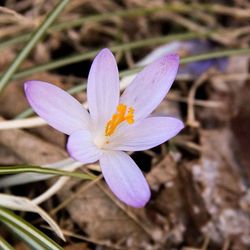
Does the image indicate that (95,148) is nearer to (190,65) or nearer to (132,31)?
(190,65)

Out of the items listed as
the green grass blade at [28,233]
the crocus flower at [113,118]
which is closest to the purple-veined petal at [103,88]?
the crocus flower at [113,118]

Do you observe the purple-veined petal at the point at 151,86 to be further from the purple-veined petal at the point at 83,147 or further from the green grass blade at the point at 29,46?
the green grass blade at the point at 29,46

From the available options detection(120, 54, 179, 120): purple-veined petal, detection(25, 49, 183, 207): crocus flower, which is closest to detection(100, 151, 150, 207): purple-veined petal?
detection(25, 49, 183, 207): crocus flower

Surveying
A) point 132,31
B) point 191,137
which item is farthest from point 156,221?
point 132,31

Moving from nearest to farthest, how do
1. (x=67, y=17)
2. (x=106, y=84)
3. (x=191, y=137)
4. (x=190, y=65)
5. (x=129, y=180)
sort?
(x=129, y=180) → (x=106, y=84) → (x=191, y=137) → (x=190, y=65) → (x=67, y=17)

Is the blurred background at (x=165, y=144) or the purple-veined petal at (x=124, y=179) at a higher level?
the purple-veined petal at (x=124, y=179)

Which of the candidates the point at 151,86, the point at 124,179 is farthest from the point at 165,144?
the point at 124,179
